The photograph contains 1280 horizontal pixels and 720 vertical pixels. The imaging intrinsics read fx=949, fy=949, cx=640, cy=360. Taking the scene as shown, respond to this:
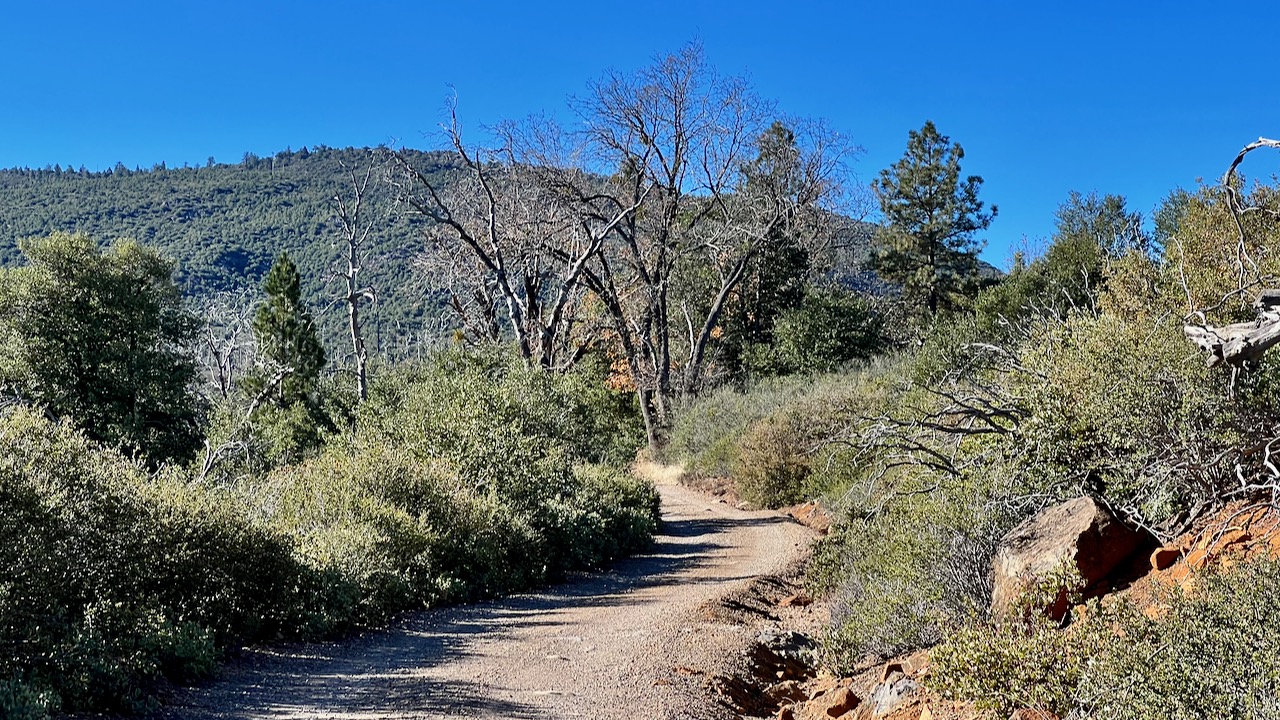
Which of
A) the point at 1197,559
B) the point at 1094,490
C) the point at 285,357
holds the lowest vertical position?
the point at 1197,559

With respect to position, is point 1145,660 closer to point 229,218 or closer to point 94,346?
point 94,346

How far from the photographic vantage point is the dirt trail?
6.98 meters

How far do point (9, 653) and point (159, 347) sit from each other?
1959cm

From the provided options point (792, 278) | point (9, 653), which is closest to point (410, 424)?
point (9, 653)

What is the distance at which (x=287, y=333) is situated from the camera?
33.0 metres

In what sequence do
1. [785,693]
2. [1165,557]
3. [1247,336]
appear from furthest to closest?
1. [785,693]
2. [1165,557]
3. [1247,336]

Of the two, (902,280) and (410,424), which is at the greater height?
(902,280)

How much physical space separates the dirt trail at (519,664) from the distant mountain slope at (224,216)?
59146 mm

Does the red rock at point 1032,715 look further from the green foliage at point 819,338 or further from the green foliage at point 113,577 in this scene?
the green foliage at point 819,338

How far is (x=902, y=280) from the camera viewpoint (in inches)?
1678

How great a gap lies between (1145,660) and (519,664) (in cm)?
541

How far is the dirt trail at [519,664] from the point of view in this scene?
698cm

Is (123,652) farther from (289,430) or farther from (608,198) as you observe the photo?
(608,198)

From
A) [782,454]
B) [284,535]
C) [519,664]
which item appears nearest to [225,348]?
[782,454]
